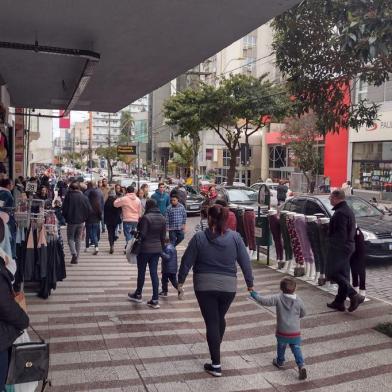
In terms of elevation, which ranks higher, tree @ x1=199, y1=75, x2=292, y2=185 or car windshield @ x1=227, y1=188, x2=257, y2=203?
tree @ x1=199, y1=75, x2=292, y2=185

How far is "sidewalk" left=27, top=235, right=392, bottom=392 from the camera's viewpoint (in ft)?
16.8

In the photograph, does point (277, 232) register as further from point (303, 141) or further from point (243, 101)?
point (303, 141)

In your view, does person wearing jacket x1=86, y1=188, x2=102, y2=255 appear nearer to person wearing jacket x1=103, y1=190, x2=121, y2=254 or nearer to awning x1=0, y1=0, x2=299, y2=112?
person wearing jacket x1=103, y1=190, x2=121, y2=254

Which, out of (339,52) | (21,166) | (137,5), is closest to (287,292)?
(137,5)

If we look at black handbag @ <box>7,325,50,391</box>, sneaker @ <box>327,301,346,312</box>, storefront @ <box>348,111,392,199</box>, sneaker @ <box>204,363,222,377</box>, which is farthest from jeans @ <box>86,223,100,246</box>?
storefront @ <box>348,111,392,199</box>

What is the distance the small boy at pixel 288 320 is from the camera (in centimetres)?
525

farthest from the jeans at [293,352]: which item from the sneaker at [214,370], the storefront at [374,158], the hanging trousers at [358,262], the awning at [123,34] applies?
the storefront at [374,158]

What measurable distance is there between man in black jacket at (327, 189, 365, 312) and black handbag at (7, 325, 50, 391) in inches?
186

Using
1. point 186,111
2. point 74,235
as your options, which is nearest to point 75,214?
point 74,235

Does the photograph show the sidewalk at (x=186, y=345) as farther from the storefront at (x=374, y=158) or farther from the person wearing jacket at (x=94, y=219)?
the storefront at (x=374, y=158)

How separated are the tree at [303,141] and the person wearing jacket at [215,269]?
99.6ft

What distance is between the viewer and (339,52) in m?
7.62

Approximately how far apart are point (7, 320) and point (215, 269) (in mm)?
2218

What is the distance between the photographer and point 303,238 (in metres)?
9.55
